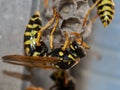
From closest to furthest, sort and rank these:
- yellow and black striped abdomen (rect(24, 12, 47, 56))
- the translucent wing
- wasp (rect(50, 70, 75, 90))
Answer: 1. the translucent wing
2. yellow and black striped abdomen (rect(24, 12, 47, 56))
3. wasp (rect(50, 70, 75, 90))

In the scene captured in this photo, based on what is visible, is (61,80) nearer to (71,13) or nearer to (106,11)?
(71,13)

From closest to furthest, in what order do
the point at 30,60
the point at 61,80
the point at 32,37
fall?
1. the point at 30,60
2. the point at 32,37
3. the point at 61,80

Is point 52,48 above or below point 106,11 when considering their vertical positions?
below

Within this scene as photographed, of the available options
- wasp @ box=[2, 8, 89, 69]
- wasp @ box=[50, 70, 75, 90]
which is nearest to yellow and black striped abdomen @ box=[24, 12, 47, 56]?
wasp @ box=[2, 8, 89, 69]

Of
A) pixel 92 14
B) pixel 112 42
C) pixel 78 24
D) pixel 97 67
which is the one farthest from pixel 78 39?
pixel 97 67

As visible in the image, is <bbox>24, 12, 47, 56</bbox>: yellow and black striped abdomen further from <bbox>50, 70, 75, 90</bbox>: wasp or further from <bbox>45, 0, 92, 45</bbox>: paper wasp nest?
<bbox>50, 70, 75, 90</bbox>: wasp

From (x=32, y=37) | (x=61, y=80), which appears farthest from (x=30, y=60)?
(x=61, y=80)

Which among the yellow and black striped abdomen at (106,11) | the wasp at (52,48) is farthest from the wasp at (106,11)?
the wasp at (52,48)
